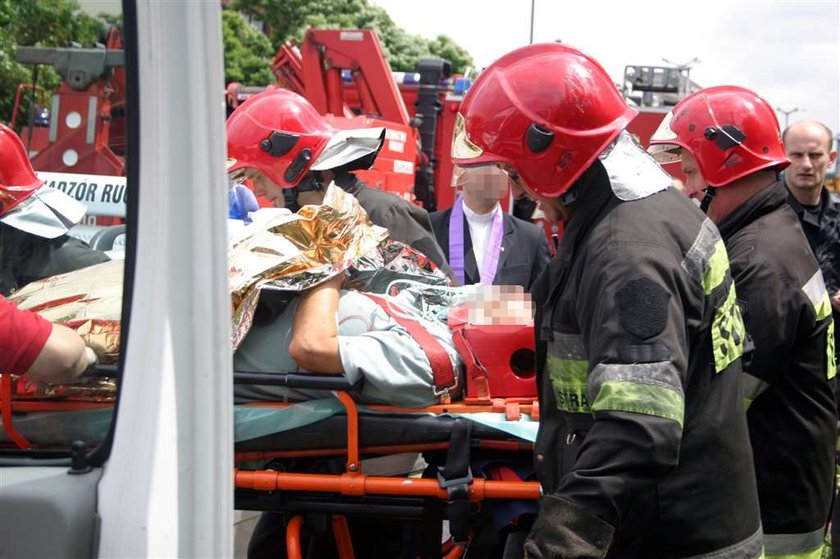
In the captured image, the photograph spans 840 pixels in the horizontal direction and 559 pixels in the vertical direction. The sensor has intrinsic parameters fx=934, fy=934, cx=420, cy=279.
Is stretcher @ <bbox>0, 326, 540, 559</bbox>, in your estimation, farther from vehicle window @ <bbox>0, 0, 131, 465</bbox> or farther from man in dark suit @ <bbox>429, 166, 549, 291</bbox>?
man in dark suit @ <bbox>429, 166, 549, 291</bbox>

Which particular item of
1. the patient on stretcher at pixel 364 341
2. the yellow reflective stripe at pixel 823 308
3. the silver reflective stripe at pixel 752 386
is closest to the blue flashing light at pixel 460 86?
the patient on stretcher at pixel 364 341

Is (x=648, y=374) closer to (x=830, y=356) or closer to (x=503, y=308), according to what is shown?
(x=503, y=308)

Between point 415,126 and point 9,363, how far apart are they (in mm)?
9484

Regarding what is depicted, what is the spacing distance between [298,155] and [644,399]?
2300 millimetres

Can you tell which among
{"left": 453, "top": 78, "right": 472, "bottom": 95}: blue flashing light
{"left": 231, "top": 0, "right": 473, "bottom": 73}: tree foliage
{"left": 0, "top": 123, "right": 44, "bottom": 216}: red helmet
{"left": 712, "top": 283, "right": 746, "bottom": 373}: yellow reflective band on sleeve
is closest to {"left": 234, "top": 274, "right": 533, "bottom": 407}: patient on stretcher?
{"left": 712, "top": 283, "right": 746, "bottom": 373}: yellow reflective band on sleeve

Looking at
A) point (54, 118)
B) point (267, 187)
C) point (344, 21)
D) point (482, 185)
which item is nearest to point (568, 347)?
point (54, 118)

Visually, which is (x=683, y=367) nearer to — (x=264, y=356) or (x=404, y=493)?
(x=404, y=493)

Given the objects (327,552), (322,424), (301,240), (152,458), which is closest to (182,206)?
(152,458)

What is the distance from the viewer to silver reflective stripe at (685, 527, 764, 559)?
1.93 m

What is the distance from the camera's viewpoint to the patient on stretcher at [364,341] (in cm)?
270

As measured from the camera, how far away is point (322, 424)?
273 cm

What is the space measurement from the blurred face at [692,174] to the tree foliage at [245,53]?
21422 millimetres

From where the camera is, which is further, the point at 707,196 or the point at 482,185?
the point at 482,185

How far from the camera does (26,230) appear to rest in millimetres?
1641
